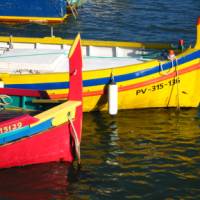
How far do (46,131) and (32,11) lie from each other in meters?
21.8

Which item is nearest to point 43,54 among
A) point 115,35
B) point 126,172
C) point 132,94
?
point 132,94

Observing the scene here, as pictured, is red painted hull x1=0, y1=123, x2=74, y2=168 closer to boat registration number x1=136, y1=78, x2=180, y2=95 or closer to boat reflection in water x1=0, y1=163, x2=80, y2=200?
boat reflection in water x1=0, y1=163, x2=80, y2=200

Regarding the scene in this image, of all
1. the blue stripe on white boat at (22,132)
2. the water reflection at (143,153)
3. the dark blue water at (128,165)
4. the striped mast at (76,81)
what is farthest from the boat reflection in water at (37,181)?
the blue stripe on white boat at (22,132)

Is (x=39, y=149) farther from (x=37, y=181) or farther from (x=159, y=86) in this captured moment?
(x=159, y=86)

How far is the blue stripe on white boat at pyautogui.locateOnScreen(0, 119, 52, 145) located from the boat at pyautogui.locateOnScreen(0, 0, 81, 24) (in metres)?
21.8

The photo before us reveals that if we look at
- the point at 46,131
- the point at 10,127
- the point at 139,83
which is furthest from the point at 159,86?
the point at 10,127

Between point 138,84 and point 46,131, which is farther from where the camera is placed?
point 138,84

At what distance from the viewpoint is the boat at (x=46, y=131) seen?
17.1 meters

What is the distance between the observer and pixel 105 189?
17.1 m

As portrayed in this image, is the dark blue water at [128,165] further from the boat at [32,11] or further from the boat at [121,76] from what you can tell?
the boat at [32,11]

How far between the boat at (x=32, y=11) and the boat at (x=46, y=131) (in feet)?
67.6

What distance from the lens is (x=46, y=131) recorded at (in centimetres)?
1745

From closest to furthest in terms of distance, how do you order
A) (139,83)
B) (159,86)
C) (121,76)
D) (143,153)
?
(143,153) < (121,76) < (139,83) < (159,86)

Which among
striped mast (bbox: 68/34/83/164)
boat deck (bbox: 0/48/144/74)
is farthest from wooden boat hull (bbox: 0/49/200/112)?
striped mast (bbox: 68/34/83/164)
